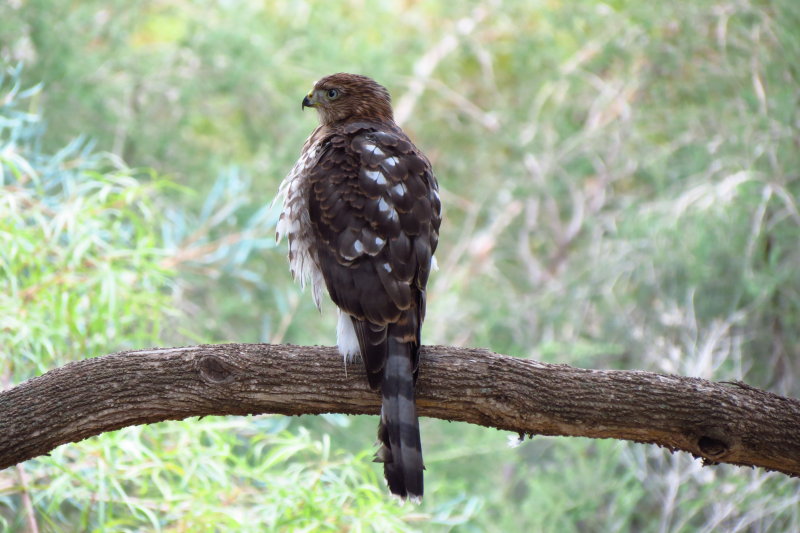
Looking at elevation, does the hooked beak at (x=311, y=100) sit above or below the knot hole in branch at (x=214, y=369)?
above

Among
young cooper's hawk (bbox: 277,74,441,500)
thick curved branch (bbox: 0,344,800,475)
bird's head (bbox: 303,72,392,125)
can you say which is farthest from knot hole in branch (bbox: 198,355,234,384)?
bird's head (bbox: 303,72,392,125)

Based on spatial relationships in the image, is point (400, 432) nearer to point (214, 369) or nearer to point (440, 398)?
point (440, 398)

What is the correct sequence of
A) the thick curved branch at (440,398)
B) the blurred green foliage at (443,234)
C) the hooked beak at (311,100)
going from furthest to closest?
the hooked beak at (311,100) < the blurred green foliage at (443,234) < the thick curved branch at (440,398)

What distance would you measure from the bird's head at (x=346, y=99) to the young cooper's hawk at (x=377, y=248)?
325 millimetres

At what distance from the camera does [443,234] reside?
9.98 meters

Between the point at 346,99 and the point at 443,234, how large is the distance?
608cm

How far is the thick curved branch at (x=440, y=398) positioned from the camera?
2.66 meters

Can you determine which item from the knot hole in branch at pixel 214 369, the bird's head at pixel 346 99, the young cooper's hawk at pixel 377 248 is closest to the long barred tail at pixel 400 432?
the young cooper's hawk at pixel 377 248

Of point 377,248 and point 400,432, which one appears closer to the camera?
point 400,432

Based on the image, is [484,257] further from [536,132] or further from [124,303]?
[124,303]

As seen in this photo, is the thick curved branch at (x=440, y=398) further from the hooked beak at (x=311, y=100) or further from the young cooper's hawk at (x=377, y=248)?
the hooked beak at (x=311, y=100)

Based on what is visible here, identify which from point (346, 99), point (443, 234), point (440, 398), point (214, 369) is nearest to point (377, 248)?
point (440, 398)

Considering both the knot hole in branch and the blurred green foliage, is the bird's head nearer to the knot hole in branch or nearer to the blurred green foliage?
the blurred green foliage

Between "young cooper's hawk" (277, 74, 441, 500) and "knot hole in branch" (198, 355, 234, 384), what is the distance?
32cm
